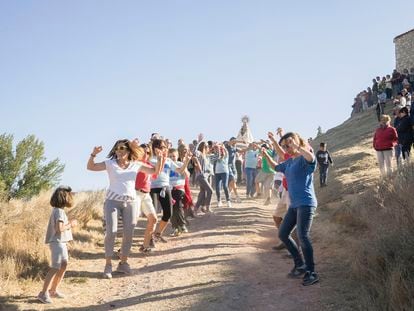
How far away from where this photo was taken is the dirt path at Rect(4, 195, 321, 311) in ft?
17.8

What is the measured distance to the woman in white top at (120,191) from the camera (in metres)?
6.65

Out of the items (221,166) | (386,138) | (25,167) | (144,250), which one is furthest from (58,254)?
(25,167)

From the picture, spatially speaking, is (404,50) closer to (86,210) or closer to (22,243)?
(86,210)

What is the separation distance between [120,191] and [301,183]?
256cm

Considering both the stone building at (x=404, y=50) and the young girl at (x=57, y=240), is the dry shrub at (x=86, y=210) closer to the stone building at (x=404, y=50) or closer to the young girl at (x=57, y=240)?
the young girl at (x=57, y=240)

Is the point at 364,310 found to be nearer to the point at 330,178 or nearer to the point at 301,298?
the point at 301,298

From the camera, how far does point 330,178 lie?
1617cm

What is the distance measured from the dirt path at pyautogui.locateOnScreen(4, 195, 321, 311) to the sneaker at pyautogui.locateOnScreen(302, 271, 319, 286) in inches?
2.9

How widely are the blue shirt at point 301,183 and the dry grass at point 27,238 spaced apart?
12.3ft

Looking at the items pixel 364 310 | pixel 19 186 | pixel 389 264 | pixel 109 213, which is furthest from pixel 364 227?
pixel 19 186

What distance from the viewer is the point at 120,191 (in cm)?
669

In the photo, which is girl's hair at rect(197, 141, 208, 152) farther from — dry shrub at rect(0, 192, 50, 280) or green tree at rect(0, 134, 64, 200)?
green tree at rect(0, 134, 64, 200)

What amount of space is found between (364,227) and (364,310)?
397 cm

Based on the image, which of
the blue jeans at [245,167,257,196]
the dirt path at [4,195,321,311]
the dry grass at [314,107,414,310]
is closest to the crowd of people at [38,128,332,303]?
the dirt path at [4,195,321,311]
